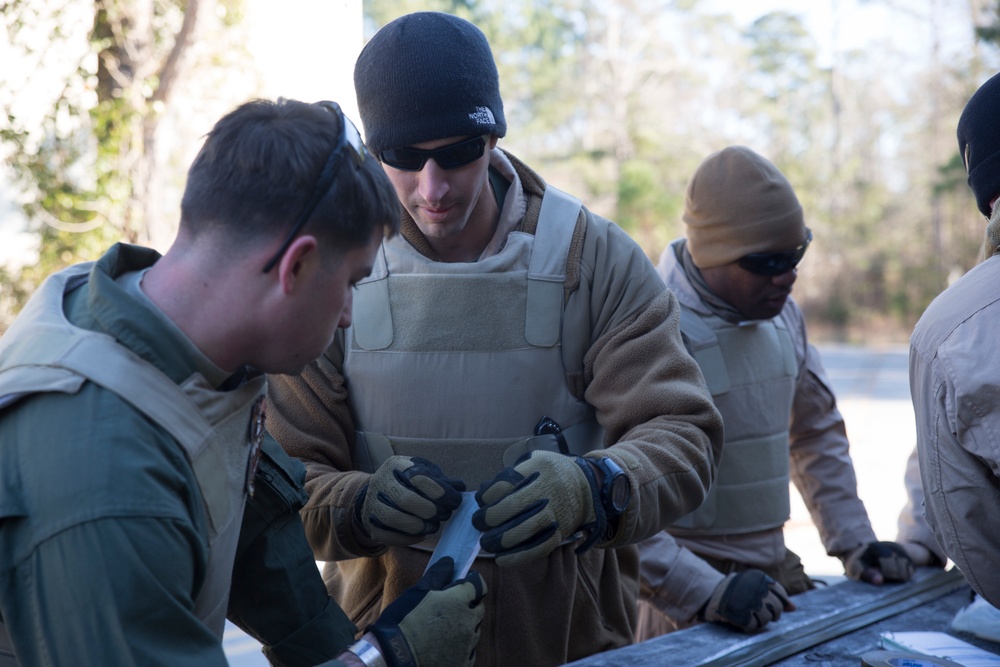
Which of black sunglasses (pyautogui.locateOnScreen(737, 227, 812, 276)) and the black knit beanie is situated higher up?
the black knit beanie

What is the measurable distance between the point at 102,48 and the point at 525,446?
521cm

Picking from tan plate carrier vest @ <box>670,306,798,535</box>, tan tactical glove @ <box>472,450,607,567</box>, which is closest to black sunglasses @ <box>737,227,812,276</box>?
tan plate carrier vest @ <box>670,306,798,535</box>

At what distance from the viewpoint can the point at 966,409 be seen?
1731 mm

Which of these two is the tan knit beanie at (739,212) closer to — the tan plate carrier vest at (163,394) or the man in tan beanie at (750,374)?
A: the man in tan beanie at (750,374)

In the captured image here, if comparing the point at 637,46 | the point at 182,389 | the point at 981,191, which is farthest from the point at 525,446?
the point at 637,46

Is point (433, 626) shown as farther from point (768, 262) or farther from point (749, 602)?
point (768, 262)

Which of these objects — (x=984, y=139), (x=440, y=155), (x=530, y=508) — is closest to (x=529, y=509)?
(x=530, y=508)

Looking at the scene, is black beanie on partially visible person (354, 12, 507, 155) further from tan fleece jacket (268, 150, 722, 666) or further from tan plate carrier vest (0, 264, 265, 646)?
tan plate carrier vest (0, 264, 265, 646)

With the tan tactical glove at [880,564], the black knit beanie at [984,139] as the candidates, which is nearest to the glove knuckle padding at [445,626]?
the black knit beanie at [984,139]

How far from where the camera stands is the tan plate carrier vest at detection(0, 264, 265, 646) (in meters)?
1.25

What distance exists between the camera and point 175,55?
6270 millimetres

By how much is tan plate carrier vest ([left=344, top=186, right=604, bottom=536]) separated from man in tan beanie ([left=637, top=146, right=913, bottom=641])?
3.42ft

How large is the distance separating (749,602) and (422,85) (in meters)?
1.52

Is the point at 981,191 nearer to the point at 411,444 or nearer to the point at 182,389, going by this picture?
the point at 411,444
